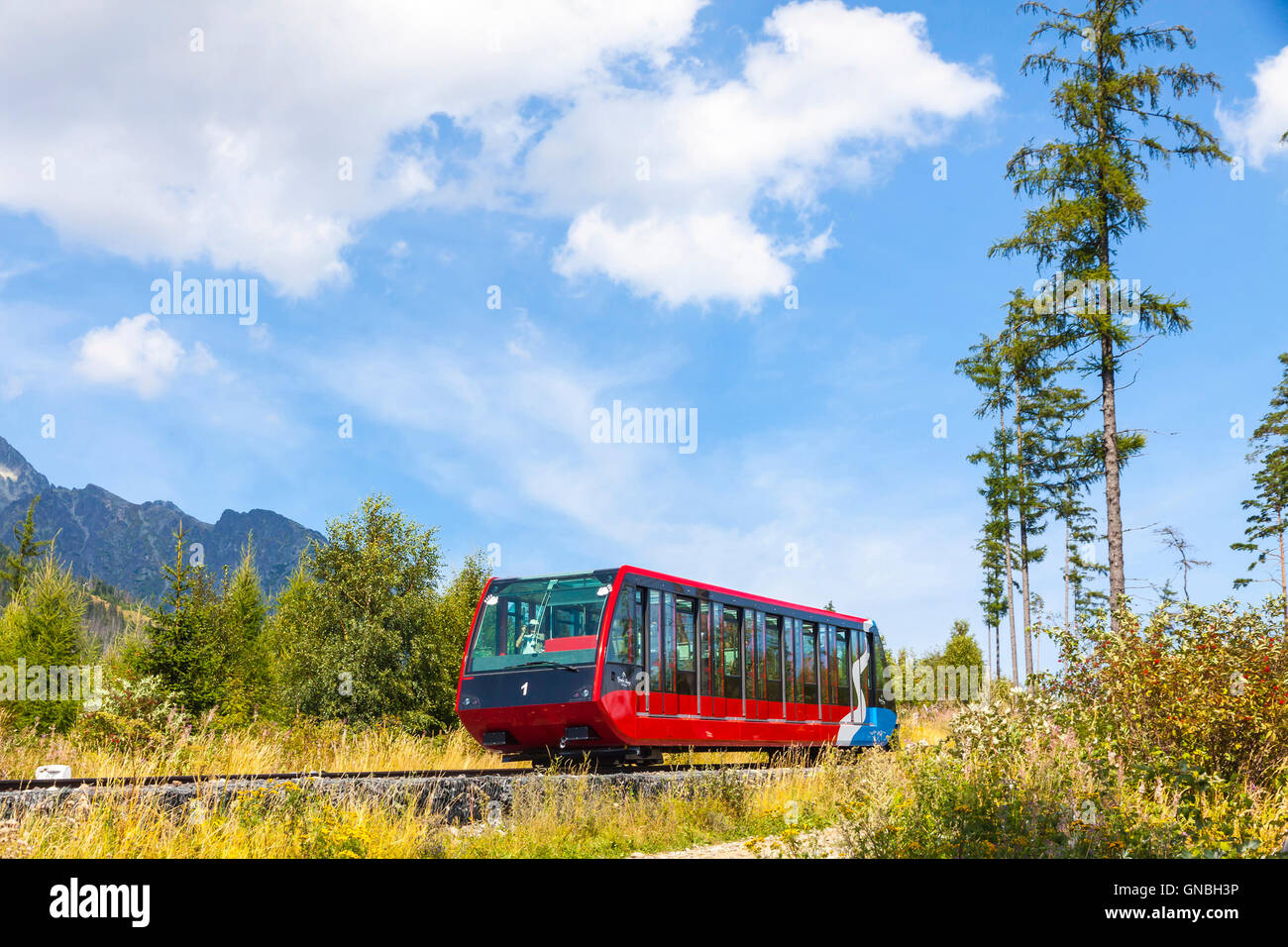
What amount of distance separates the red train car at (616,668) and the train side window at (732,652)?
3 cm

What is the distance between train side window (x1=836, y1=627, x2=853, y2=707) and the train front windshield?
782 centimetres

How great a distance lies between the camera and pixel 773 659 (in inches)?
730

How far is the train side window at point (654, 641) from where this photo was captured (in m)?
15.4

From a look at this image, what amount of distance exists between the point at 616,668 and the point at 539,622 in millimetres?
1468

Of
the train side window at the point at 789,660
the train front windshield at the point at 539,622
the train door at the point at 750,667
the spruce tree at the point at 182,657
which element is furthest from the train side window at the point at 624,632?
the spruce tree at the point at 182,657

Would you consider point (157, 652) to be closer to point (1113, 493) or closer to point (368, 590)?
point (368, 590)

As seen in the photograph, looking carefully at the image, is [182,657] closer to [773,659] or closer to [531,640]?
[531,640]

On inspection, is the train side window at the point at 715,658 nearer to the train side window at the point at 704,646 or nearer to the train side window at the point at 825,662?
the train side window at the point at 704,646

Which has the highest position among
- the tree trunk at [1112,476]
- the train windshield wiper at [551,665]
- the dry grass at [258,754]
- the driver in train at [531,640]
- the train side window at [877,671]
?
the tree trunk at [1112,476]

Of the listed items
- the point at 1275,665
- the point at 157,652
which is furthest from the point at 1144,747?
the point at 157,652

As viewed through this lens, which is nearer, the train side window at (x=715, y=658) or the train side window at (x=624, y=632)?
the train side window at (x=624, y=632)
